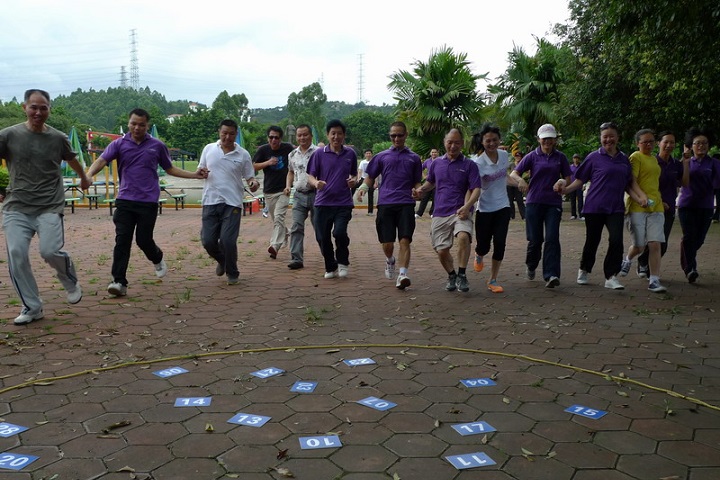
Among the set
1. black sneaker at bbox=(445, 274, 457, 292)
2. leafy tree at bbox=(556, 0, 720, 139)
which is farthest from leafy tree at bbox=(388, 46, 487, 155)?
black sneaker at bbox=(445, 274, 457, 292)

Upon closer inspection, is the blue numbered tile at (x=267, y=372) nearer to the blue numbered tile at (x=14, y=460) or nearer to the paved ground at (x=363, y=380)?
the paved ground at (x=363, y=380)

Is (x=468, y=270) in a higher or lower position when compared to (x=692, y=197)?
lower

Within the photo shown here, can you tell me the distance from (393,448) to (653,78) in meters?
11.2

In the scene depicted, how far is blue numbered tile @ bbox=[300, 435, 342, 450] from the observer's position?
3096 millimetres

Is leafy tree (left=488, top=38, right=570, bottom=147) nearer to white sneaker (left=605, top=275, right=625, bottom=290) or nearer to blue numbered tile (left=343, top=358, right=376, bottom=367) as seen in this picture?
white sneaker (left=605, top=275, right=625, bottom=290)

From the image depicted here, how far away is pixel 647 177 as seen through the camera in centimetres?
729

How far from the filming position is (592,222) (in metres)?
7.27

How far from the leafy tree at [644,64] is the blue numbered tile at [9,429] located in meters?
6.68

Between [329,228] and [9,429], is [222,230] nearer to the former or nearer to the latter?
[329,228]

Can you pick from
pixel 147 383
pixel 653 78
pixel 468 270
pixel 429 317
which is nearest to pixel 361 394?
pixel 147 383

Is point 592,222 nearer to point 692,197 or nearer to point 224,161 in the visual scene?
point 692,197

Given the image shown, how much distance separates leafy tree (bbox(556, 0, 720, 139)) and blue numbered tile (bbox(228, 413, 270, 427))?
5775 millimetres

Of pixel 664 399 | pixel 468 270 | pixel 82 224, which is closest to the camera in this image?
pixel 664 399

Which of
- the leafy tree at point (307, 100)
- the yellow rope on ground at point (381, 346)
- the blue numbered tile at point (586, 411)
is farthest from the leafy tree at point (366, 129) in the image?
the blue numbered tile at point (586, 411)
